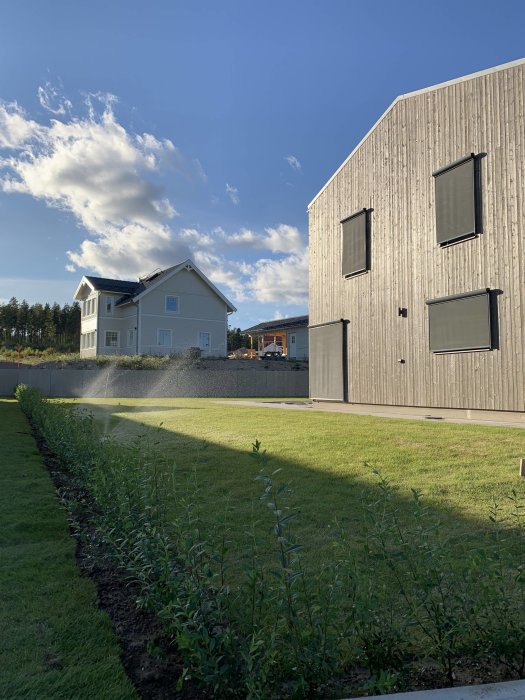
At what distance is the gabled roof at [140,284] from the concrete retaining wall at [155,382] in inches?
282

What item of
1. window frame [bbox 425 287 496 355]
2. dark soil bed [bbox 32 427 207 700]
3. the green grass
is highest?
window frame [bbox 425 287 496 355]

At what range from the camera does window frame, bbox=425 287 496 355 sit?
30.0ft

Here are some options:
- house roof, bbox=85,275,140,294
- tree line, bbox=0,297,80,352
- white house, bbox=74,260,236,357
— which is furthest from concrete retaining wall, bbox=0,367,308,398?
tree line, bbox=0,297,80,352

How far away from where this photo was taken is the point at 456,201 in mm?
9891

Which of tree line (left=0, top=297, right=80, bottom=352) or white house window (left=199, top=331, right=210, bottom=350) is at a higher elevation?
tree line (left=0, top=297, right=80, bottom=352)

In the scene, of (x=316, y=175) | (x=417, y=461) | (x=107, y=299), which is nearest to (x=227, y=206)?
(x=316, y=175)

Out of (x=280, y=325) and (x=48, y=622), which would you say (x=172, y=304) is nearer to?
(x=280, y=325)

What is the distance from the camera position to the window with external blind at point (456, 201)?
9.59 metres

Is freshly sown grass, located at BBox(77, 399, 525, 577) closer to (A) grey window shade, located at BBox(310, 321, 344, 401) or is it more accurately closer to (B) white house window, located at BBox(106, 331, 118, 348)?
(A) grey window shade, located at BBox(310, 321, 344, 401)

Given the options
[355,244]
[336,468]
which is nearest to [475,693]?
[336,468]

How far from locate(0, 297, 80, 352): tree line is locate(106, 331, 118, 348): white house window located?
26.3 meters

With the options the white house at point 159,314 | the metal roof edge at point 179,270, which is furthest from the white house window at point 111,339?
the metal roof edge at point 179,270

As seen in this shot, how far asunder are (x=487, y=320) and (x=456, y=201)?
8.40ft

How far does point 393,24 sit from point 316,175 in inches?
226
